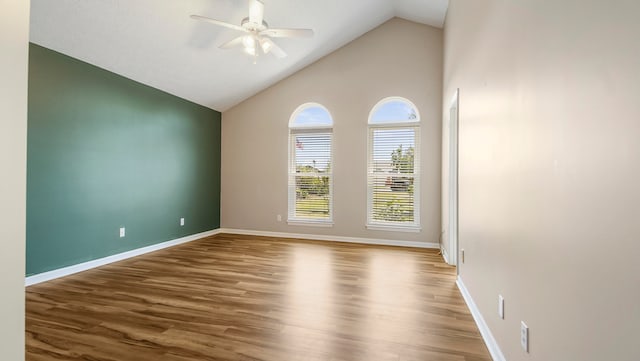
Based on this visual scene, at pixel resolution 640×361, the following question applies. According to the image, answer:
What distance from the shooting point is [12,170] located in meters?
1.18

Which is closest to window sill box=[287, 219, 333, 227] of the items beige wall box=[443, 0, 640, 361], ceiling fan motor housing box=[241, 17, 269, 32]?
ceiling fan motor housing box=[241, 17, 269, 32]

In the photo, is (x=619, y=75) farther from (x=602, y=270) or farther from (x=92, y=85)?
(x=92, y=85)

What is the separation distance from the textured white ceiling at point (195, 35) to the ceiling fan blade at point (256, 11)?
0.62m

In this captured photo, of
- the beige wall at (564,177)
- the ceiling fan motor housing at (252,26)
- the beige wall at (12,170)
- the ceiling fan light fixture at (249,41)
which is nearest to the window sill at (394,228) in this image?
the beige wall at (564,177)

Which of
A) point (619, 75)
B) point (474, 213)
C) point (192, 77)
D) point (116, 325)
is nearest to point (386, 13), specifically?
point (192, 77)

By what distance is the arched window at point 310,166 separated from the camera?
225 inches

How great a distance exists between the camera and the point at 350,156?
18.1ft

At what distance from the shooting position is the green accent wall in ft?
10.8

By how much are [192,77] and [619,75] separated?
4.98m

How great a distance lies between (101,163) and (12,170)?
3.23 m

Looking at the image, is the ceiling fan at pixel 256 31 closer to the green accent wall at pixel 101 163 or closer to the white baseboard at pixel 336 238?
the green accent wall at pixel 101 163

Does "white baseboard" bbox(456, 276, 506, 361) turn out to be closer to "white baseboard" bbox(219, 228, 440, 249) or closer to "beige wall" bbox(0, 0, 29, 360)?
"white baseboard" bbox(219, 228, 440, 249)

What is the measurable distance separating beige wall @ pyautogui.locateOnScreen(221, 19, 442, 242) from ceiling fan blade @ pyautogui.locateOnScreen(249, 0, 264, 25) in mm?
2630

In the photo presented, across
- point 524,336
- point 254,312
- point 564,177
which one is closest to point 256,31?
point 254,312
